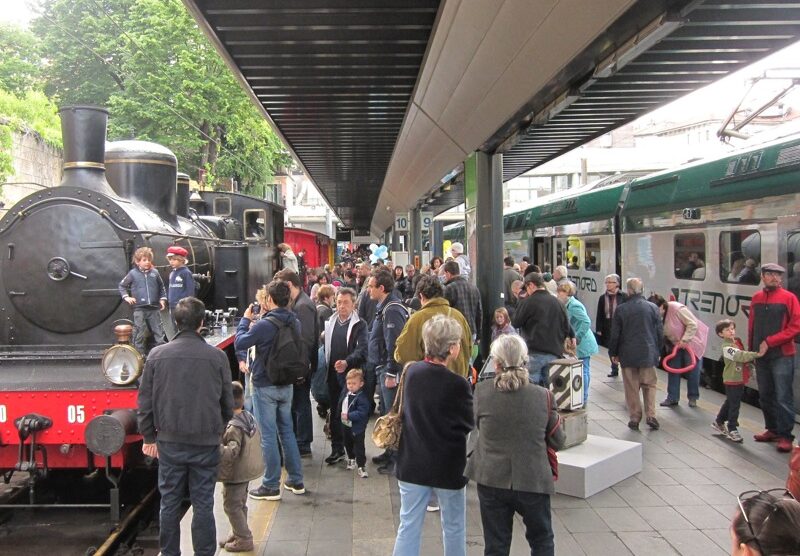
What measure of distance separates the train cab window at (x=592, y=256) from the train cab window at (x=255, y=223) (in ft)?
22.2

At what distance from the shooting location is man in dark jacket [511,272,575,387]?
6.65 m

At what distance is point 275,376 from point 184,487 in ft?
4.16

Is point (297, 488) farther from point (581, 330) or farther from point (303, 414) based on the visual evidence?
point (581, 330)

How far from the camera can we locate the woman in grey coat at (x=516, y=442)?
3373 millimetres

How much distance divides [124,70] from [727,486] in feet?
96.4

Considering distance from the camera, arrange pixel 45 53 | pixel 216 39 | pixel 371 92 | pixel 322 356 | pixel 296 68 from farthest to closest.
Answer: pixel 45 53, pixel 371 92, pixel 296 68, pixel 216 39, pixel 322 356

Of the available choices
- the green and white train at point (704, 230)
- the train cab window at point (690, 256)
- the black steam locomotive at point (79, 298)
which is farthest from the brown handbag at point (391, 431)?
the train cab window at point (690, 256)

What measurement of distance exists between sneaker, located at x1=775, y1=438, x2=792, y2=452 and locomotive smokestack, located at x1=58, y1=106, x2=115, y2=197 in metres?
6.74

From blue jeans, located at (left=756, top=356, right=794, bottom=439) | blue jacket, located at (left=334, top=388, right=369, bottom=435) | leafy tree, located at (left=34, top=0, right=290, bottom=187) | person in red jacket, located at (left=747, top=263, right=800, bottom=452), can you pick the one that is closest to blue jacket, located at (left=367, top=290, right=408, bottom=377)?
blue jacket, located at (left=334, top=388, right=369, bottom=435)

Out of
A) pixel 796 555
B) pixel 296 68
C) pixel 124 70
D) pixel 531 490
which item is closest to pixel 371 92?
pixel 296 68

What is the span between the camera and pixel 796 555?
1.57m

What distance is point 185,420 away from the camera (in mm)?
3934

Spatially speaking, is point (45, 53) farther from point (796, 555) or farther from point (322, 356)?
point (796, 555)

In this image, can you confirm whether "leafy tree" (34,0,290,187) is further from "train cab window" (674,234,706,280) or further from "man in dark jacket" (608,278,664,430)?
"man in dark jacket" (608,278,664,430)
